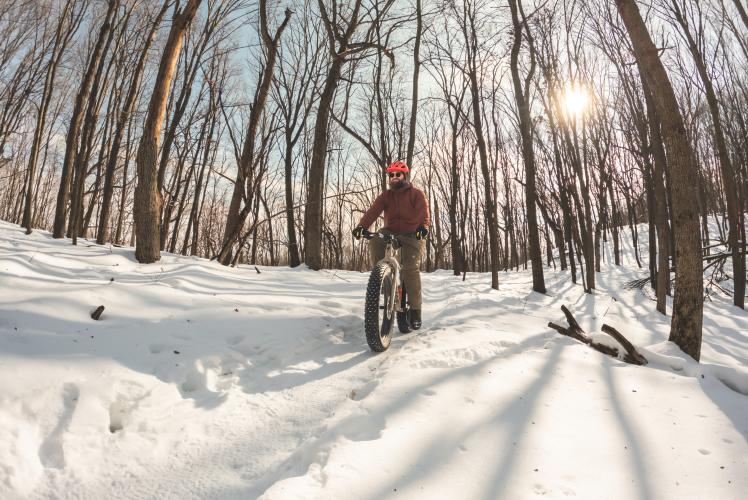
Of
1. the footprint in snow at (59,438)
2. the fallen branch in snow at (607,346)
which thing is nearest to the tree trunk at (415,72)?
the fallen branch in snow at (607,346)

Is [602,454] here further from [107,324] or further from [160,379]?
[107,324]

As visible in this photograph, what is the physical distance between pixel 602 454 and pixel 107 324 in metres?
3.42

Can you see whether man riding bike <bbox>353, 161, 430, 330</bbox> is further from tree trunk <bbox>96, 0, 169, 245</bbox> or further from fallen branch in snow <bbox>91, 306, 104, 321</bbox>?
tree trunk <bbox>96, 0, 169, 245</bbox>

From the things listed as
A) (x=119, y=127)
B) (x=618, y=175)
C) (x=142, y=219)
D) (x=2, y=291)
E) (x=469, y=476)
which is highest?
(x=618, y=175)

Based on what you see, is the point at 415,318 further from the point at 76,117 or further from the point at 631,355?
the point at 76,117

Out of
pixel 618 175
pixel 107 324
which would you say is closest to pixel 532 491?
pixel 107 324

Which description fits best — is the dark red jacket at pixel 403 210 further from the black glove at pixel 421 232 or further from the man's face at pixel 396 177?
the black glove at pixel 421 232

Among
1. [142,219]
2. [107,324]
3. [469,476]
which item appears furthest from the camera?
[142,219]

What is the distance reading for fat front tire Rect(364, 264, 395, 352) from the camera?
331cm

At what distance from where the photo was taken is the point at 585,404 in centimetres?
238

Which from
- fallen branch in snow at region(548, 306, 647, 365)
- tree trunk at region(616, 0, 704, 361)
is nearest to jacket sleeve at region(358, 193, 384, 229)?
fallen branch in snow at region(548, 306, 647, 365)

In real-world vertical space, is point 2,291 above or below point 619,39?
below

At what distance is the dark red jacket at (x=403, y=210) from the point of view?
4199 mm

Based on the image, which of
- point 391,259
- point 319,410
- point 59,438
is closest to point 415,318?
point 391,259
